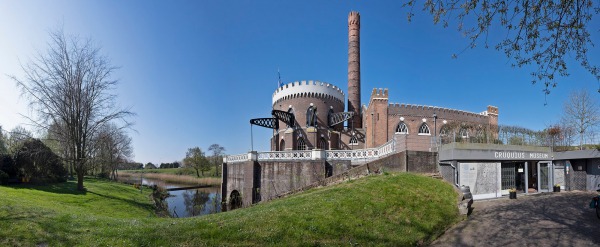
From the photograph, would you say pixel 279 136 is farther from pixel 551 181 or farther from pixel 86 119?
pixel 551 181

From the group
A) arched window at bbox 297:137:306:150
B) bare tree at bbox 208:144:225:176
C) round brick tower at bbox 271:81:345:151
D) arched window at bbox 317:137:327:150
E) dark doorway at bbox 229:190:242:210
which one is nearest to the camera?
dark doorway at bbox 229:190:242:210

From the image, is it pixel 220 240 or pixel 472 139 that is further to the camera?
pixel 472 139

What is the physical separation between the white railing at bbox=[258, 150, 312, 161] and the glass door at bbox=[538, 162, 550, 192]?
578 inches

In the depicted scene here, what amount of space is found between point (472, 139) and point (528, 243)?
35.6ft

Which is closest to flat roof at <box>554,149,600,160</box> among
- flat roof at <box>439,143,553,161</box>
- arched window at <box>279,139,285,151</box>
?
flat roof at <box>439,143,553,161</box>

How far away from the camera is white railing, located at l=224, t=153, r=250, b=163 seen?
2508 centimetres

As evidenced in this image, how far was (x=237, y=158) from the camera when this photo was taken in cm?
2714

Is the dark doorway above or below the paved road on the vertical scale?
below

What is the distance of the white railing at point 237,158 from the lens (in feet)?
82.3

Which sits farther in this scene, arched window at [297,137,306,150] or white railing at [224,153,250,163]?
arched window at [297,137,306,150]

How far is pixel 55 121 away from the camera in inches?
839

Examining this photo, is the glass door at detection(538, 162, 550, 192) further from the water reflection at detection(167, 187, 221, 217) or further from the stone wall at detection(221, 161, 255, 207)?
the water reflection at detection(167, 187, 221, 217)

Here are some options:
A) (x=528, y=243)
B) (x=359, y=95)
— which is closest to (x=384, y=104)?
(x=359, y=95)

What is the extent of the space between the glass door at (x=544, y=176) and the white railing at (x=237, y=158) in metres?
20.3
